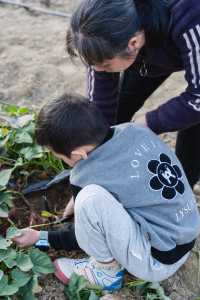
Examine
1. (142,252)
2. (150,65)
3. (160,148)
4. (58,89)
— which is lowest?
(58,89)

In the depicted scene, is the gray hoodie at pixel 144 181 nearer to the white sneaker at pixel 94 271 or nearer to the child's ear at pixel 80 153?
the child's ear at pixel 80 153

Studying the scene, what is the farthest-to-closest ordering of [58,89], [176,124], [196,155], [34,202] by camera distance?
[58,89]
[34,202]
[196,155]
[176,124]

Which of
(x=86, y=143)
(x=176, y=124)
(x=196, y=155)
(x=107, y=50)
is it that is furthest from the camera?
(x=196, y=155)

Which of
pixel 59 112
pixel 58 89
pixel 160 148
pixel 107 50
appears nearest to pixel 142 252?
pixel 160 148

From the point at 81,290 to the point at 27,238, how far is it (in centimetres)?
25

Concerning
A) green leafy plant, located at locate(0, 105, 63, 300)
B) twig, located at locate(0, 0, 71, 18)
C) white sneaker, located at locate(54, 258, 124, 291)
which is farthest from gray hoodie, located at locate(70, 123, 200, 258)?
twig, located at locate(0, 0, 71, 18)

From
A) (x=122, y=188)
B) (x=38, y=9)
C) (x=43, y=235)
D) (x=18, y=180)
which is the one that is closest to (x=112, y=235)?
(x=122, y=188)

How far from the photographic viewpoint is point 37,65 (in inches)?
115

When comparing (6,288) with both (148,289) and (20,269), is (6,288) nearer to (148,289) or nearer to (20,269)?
(20,269)

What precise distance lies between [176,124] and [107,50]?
38 centimetres

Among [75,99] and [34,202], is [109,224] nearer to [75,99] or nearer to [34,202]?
[75,99]

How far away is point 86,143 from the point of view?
58.6 inches

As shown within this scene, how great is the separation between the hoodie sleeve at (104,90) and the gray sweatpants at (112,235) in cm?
44

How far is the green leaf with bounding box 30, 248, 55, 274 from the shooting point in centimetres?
169
